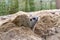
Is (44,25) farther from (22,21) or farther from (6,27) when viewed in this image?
(6,27)

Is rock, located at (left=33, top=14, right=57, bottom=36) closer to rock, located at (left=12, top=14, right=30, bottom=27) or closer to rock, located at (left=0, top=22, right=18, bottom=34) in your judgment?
rock, located at (left=12, top=14, right=30, bottom=27)

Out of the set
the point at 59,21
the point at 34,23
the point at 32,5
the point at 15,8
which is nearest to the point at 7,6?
the point at 15,8

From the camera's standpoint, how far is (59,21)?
159cm

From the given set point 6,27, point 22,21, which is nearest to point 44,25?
point 22,21

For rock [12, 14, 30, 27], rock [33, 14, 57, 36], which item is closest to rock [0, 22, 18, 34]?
rock [12, 14, 30, 27]

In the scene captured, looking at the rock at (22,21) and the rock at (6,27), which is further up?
the rock at (22,21)

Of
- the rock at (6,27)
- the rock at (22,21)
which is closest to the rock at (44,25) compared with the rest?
the rock at (22,21)

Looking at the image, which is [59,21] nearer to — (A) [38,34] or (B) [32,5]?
(A) [38,34]

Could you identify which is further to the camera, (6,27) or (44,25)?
(44,25)

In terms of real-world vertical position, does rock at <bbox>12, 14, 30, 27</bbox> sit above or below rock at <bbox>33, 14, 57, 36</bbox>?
above

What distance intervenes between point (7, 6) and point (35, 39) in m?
1.32

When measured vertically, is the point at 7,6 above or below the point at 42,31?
above

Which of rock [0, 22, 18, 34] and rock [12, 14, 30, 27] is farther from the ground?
rock [12, 14, 30, 27]

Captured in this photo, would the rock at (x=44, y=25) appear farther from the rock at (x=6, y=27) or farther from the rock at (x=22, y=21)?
the rock at (x=6, y=27)
